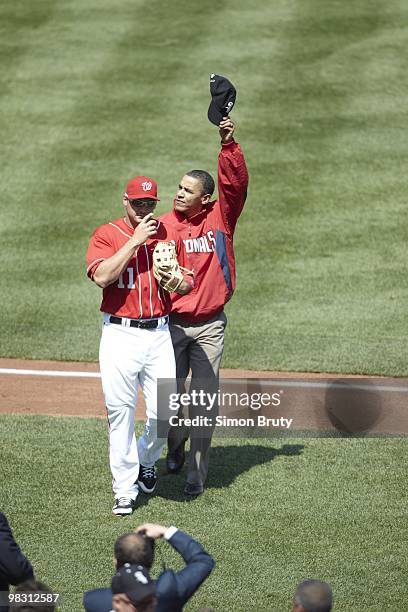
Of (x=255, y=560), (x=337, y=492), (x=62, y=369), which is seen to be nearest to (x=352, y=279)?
(x=62, y=369)

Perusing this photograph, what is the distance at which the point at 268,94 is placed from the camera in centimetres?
1753

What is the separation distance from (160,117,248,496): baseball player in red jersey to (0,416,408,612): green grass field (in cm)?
52

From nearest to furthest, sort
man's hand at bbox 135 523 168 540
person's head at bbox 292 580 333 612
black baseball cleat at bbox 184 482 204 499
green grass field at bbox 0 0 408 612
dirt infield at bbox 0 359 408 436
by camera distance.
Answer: person's head at bbox 292 580 333 612 → man's hand at bbox 135 523 168 540 → green grass field at bbox 0 0 408 612 → black baseball cleat at bbox 184 482 204 499 → dirt infield at bbox 0 359 408 436

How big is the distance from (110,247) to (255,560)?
243cm

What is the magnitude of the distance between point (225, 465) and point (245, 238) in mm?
5710

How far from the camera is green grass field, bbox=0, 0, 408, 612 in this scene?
7.52 m

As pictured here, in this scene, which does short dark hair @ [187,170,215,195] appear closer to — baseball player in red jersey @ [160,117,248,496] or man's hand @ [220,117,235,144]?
baseball player in red jersey @ [160,117,248,496]

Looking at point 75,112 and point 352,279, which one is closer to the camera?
point 352,279

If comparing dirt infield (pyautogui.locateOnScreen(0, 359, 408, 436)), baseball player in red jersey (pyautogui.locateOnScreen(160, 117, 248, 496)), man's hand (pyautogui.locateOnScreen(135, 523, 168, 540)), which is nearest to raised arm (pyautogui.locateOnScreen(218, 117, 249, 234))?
baseball player in red jersey (pyautogui.locateOnScreen(160, 117, 248, 496))

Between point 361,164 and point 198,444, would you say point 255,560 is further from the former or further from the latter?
point 361,164

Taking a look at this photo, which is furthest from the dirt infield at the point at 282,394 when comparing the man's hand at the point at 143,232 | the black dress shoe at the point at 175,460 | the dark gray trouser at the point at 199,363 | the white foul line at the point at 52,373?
the man's hand at the point at 143,232

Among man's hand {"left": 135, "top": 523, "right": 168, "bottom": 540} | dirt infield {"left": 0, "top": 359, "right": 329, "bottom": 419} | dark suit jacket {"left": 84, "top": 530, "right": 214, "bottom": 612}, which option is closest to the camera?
dark suit jacket {"left": 84, "top": 530, "right": 214, "bottom": 612}

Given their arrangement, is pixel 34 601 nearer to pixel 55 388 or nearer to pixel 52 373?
pixel 55 388

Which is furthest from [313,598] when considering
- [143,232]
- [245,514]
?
[143,232]
